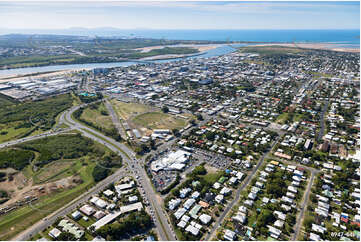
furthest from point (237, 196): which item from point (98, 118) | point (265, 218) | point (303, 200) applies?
point (98, 118)

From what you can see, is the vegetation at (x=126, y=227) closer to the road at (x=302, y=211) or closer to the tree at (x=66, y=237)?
the tree at (x=66, y=237)

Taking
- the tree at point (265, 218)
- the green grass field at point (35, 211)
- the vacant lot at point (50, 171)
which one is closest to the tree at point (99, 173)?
the vacant lot at point (50, 171)

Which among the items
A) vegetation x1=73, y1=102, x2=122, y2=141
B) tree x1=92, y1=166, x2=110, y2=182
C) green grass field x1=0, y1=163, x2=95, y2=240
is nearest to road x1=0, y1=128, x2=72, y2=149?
vegetation x1=73, y1=102, x2=122, y2=141

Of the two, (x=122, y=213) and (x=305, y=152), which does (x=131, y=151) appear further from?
(x=305, y=152)

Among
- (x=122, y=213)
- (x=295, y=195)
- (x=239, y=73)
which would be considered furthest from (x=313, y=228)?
(x=239, y=73)

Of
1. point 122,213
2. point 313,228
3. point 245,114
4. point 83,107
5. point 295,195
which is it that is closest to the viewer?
point 313,228

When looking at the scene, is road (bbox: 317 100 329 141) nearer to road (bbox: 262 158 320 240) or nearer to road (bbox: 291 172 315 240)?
road (bbox: 262 158 320 240)

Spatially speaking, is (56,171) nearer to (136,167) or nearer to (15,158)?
(15,158)

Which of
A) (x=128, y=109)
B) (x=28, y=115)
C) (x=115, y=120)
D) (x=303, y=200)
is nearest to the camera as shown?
(x=303, y=200)

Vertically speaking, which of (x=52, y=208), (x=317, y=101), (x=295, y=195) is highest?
(x=317, y=101)
